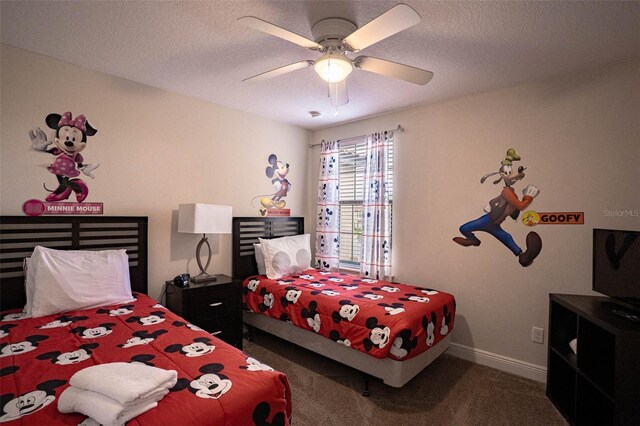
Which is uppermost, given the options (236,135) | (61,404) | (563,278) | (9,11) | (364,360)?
(9,11)

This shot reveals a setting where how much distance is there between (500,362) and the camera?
110 inches

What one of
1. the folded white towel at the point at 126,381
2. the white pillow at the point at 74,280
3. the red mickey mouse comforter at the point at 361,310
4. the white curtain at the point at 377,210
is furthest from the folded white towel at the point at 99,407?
the white curtain at the point at 377,210

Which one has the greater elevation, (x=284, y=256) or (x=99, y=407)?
(x=284, y=256)

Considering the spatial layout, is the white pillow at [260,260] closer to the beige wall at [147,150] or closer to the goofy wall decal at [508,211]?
the beige wall at [147,150]

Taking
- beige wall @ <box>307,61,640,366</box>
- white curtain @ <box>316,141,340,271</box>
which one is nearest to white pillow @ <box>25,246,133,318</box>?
white curtain @ <box>316,141,340,271</box>

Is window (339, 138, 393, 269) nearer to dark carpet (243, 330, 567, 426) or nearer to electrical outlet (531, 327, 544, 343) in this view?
dark carpet (243, 330, 567, 426)

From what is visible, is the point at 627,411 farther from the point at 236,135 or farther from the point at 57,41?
the point at 57,41

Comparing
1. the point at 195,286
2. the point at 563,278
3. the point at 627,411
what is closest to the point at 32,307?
the point at 195,286

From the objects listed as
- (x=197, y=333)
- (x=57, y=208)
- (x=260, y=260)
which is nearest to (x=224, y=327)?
(x=260, y=260)

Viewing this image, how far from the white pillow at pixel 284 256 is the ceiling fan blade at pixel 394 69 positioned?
2106 millimetres

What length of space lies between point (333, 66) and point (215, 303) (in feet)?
7.13

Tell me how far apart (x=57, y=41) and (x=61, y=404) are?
227 cm

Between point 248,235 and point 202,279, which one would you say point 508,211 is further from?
point 202,279

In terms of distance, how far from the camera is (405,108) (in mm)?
3412
